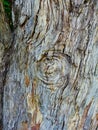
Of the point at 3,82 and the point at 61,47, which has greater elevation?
the point at 61,47

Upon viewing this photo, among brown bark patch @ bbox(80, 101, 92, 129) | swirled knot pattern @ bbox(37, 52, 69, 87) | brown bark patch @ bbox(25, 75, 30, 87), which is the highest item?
swirled knot pattern @ bbox(37, 52, 69, 87)

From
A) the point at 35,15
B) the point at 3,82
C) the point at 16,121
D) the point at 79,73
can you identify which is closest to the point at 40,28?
the point at 35,15

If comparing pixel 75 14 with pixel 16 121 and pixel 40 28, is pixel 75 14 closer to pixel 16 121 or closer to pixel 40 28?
pixel 40 28

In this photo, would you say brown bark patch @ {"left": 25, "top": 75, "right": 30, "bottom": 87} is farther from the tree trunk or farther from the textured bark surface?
the textured bark surface

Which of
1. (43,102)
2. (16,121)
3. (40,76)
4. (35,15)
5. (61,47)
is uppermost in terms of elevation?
(35,15)

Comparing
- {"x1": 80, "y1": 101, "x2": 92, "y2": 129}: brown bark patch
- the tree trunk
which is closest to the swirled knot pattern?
the tree trunk

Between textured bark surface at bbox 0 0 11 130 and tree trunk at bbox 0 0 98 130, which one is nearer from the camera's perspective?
tree trunk at bbox 0 0 98 130

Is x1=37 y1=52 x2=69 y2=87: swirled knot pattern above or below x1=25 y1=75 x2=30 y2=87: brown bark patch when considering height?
above

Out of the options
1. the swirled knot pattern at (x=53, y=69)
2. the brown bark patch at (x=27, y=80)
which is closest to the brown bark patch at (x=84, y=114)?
the swirled knot pattern at (x=53, y=69)

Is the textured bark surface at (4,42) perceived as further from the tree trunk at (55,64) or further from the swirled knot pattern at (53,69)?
the swirled knot pattern at (53,69)
